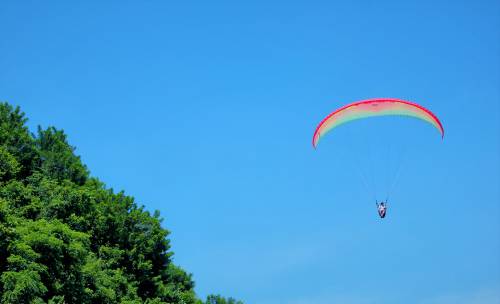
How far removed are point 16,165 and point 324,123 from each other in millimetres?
17317

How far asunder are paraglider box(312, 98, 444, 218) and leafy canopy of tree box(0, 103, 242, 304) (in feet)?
45.2

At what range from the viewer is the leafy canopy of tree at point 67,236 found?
105 ft

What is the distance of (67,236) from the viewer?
34250 mm

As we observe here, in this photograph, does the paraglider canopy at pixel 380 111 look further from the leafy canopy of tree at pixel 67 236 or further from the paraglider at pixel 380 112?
the leafy canopy of tree at pixel 67 236

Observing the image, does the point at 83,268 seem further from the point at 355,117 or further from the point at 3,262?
the point at 355,117

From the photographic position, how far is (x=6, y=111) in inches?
1753

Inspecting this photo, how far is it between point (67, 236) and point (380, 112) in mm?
17397

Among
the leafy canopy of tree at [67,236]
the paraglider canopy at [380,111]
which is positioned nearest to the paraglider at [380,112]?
the paraglider canopy at [380,111]

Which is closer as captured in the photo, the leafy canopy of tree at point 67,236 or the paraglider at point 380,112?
the leafy canopy of tree at point 67,236

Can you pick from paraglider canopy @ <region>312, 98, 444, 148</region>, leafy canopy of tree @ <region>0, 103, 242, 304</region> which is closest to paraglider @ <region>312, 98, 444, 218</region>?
paraglider canopy @ <region>312, 98, 444, 148</region>

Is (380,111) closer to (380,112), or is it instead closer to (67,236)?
→ (380,112)

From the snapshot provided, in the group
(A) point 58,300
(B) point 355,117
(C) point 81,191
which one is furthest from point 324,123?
(A) point 58,300

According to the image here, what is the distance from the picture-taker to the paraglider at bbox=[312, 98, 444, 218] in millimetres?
37469

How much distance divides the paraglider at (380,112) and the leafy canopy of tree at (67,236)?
13.8 metres
